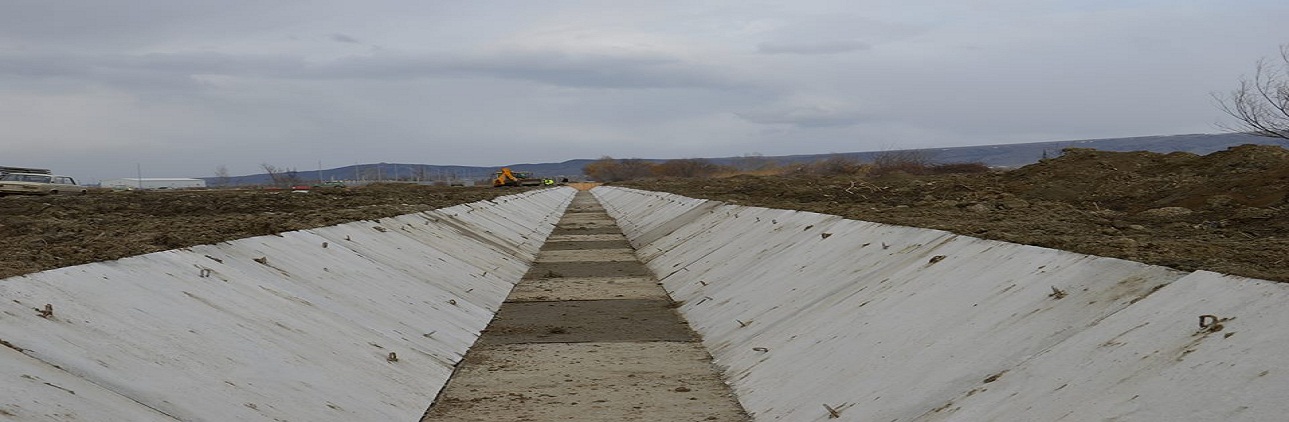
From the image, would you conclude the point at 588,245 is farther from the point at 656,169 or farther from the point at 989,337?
the point at 656,169

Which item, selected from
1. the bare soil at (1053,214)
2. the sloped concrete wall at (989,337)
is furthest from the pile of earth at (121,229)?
the sloped concrete wall at (989,337)

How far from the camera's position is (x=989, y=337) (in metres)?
6.16

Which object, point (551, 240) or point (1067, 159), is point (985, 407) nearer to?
point (551, 240)

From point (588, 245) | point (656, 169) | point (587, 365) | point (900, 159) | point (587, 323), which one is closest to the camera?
point (587, 365)

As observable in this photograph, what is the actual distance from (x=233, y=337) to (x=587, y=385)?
98.4 inches

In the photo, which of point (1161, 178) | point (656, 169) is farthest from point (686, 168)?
point (1161, 178)

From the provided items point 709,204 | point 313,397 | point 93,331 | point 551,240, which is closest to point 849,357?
point 313,397

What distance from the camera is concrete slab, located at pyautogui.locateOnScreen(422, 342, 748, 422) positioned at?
281 inches

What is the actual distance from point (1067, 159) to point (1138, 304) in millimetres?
22766

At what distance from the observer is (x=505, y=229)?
2433 centimetres

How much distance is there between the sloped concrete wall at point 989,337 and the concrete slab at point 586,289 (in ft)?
7.97

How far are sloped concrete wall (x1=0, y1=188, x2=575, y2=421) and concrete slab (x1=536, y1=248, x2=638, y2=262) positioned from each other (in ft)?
27.2

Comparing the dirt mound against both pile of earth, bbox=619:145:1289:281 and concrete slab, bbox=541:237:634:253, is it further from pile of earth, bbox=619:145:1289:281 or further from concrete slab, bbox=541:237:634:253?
concrete slab, bbox=541:237:634:253

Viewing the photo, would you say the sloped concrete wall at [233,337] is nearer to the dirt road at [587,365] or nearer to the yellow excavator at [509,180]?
the dirt road at [587,365]
